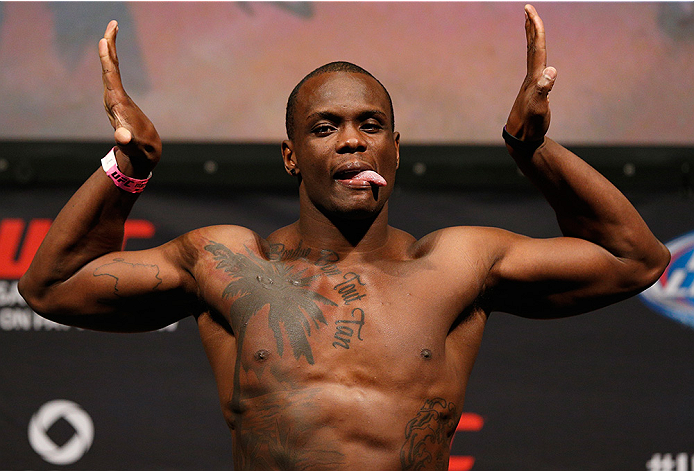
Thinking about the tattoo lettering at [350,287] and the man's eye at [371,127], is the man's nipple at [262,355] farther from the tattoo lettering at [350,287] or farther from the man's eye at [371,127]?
the man's eye at [371,127]

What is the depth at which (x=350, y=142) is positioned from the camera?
1.85m

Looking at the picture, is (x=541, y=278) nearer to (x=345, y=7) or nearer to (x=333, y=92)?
(x=333, y=92)

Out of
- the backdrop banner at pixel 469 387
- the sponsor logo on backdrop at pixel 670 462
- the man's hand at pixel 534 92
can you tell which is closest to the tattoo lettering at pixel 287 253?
the man's hand at pixel 534 92

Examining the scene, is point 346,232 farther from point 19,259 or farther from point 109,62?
point 19,259

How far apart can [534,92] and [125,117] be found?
0.88 meters

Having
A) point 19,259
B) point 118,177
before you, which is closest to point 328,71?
point 118,177

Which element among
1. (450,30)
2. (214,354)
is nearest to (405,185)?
(450,30)

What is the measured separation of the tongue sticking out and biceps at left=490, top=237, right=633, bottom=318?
0.34m

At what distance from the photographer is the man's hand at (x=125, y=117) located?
71.1 inches

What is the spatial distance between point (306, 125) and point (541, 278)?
64 centimetres

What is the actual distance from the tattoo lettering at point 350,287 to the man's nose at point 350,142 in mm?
282

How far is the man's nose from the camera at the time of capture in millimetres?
1853

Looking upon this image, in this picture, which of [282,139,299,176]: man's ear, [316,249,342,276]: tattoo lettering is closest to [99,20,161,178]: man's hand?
[282,139,299,176]: man's ear

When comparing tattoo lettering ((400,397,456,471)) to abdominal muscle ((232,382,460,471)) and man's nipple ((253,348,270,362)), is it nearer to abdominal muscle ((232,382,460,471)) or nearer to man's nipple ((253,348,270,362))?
abdominal muscle ((232,382,460,471))
